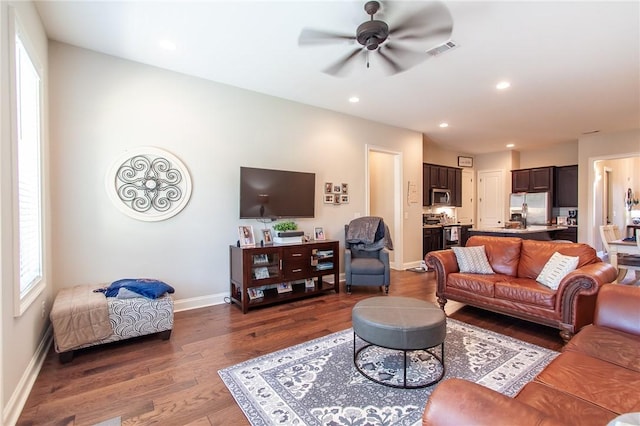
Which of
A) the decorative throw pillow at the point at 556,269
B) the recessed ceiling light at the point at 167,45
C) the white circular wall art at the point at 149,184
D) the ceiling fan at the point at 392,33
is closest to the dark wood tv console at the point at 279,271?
the white circular wall art at the point at 149,184

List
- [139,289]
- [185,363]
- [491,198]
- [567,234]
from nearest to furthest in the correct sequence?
[185,363] < [139,289] < [567,234] < [491,198]

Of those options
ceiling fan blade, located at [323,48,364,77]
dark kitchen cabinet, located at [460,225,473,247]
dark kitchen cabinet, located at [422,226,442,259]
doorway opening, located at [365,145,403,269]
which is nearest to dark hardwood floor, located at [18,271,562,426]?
doorway opening, located at [365,145,403,269]

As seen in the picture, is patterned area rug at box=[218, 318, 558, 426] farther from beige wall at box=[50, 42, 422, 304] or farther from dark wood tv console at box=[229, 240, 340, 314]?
beige wall at box=[50, 42, 422, 304]

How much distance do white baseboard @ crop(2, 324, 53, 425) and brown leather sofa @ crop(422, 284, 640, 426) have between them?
234 cm

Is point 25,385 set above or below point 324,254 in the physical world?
below

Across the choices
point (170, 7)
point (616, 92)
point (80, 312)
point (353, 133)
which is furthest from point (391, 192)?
point (80, 312)

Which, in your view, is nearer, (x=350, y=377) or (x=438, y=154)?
(x=350, y=377)

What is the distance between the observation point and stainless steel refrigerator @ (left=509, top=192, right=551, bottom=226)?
7754 mm

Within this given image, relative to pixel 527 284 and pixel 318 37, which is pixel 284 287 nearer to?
A: pixel 527 284

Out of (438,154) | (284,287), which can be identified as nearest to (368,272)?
(284,287)

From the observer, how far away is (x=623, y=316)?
6.64 ft

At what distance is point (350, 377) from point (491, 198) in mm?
8211

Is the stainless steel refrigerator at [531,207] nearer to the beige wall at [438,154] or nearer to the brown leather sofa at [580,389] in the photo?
the beige wall at [438,154]

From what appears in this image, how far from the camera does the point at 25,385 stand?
82.3 inches
